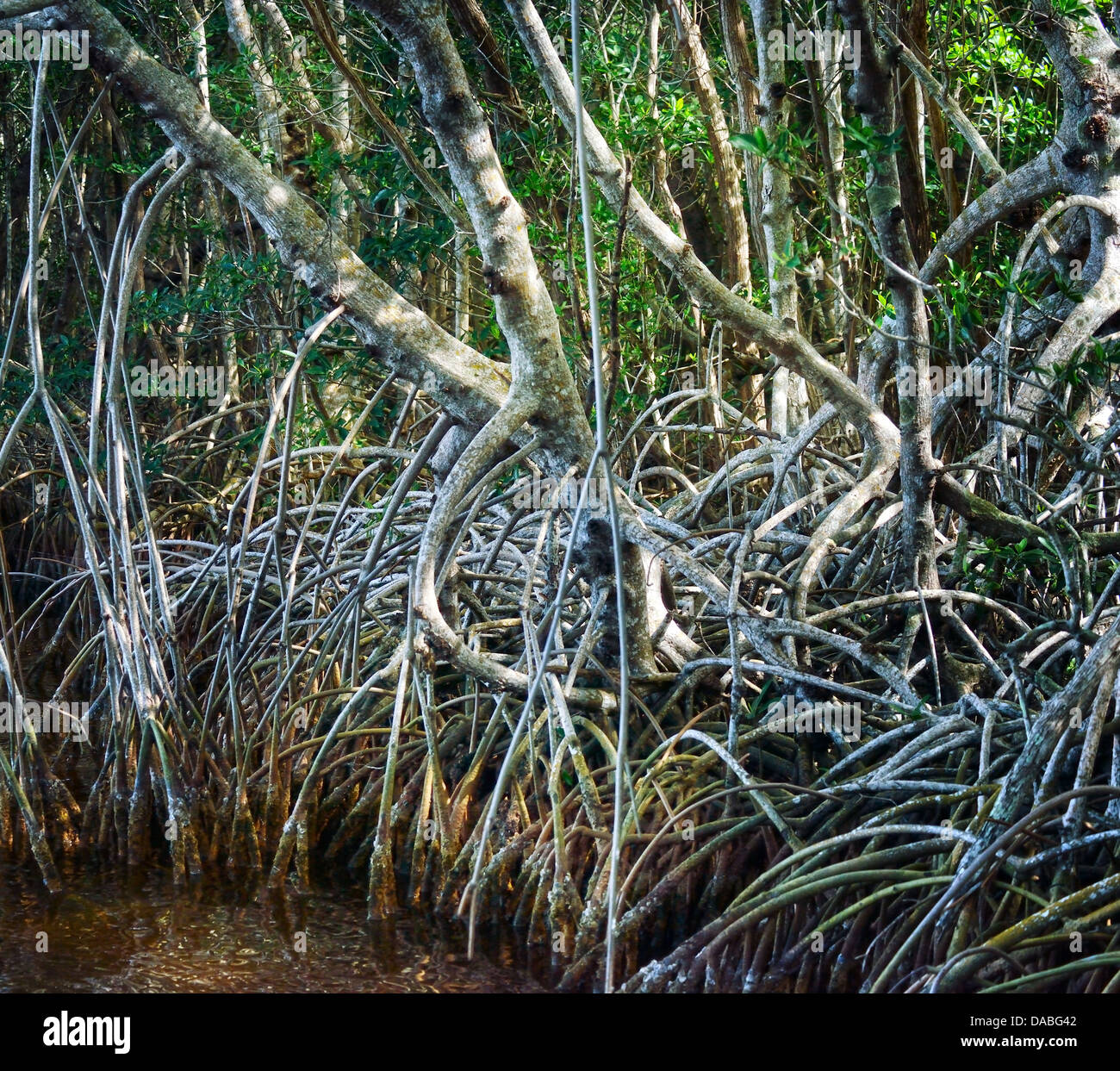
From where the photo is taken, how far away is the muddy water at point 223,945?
10.8 ft

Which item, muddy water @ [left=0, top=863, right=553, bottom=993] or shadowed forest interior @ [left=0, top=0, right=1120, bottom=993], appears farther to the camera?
muddy water @ [left=0, top=863, right=553, bottom=993]

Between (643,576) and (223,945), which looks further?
(643,576)

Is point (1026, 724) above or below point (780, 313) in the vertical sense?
below

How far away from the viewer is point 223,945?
139 inches

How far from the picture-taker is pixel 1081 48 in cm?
379

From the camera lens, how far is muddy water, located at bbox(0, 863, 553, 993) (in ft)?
10.8

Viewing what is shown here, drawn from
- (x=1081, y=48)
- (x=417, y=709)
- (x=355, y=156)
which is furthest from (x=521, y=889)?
(x=355, y=156)

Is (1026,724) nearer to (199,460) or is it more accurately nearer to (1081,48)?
(1081,48)

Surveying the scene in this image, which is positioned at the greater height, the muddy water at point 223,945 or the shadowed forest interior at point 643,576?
the shadowed forest interior at point 643,576

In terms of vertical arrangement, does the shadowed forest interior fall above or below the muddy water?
above

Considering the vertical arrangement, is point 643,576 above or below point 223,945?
above

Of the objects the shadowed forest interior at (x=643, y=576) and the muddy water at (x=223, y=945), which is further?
the muddy water at (x=223, y=945)
